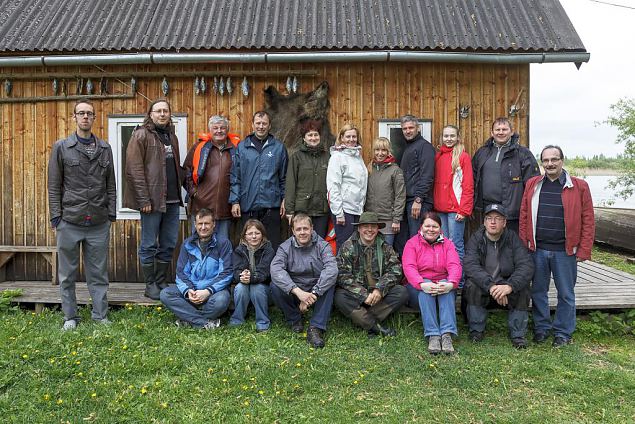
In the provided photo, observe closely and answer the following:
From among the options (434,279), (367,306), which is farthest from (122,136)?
(434,279)

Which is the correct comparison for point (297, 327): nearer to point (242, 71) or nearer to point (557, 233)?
point (557, 233)

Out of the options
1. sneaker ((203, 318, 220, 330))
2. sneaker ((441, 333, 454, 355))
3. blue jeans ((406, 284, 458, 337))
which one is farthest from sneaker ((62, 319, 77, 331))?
sneaker ((441, 333, 454, 355))

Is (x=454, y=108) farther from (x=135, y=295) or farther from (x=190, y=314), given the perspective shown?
(x=135, y=295)

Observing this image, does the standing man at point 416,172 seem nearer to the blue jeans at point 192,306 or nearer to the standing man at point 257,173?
the standing man at point 257,173

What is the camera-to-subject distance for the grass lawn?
3539 mm

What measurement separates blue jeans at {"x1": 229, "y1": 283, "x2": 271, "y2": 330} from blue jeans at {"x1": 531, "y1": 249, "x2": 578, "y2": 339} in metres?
2.75

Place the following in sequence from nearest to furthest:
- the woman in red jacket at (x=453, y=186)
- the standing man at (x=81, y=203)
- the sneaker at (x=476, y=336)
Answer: the standing man at (x=81, y=203) → the sneaker at (x=476, y=336) → the woman in red jacket at (x=453, y=186)

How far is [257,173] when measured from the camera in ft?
18.0

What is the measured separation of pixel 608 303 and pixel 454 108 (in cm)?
292

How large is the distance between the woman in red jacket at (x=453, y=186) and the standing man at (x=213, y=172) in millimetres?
2384

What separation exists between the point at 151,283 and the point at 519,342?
405cm

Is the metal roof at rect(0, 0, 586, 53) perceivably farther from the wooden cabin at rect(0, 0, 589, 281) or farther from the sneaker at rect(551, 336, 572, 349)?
the sneaker at rect(551, 336, 572, 349)

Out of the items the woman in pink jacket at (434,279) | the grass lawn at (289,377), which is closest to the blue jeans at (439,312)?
the woman in pink jacket at (434,279)

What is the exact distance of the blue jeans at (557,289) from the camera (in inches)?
189
